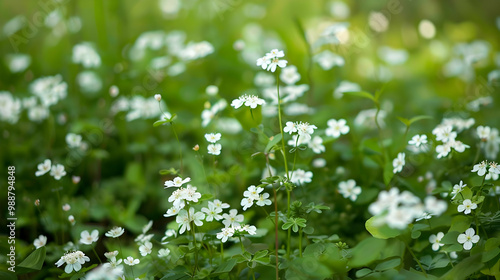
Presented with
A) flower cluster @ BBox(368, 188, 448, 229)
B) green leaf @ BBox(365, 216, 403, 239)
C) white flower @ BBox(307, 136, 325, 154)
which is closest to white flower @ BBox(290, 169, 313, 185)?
white flower @ BBox(307, 136, 325, 154)

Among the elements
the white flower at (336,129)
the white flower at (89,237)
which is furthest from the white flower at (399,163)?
the white flower at (89,237)

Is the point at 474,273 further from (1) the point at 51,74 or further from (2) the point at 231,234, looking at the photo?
(1) the point at 51,74

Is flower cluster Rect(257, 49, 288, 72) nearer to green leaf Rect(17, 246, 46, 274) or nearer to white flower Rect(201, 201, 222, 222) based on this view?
white flower Rect(201, 201, 222, 222)

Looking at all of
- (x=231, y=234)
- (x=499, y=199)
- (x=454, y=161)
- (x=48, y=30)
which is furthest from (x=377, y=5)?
(x=231, y=234)

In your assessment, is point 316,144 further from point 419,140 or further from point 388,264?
point 388,264

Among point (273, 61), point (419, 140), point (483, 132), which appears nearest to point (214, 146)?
point (273, 61)

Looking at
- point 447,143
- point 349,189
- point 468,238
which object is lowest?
point 349,189

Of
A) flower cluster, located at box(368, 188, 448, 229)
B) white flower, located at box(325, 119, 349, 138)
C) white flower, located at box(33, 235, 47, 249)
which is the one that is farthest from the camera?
white flower, located at box(325, 119, 349, 138)
